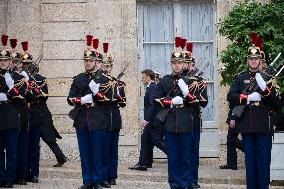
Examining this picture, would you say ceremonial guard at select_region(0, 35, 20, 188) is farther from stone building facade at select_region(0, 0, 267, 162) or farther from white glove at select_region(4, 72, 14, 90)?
stone building facade at select_region(0, 0, 267, 162)

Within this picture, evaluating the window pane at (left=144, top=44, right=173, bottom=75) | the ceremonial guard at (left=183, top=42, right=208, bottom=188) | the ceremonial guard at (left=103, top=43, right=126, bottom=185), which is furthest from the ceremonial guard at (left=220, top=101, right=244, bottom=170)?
the ceremonial guard at (left=103, top=43, right=126, bottom=185)

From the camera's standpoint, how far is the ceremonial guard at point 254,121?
10859 mm

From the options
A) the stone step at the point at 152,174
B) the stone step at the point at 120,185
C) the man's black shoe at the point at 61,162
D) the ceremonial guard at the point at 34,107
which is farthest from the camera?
the man's black shoe at the point at 61,162

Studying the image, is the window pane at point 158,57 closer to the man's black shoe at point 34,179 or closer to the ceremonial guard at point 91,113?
the man's black shoe at point 34,179

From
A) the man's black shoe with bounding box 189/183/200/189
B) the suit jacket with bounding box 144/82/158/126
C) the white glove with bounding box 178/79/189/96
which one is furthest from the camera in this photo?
the suit jacket with bounding box 144/82/158/126

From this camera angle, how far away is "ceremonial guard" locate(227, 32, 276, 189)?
10859 mm

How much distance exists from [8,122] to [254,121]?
3756 millimetres

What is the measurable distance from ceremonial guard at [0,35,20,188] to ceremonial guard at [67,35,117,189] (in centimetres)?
95

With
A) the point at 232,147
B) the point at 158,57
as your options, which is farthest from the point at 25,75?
the point at 158,57

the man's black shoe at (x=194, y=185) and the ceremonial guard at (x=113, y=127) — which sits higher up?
the ceremonial guard at (x=113, y=127)

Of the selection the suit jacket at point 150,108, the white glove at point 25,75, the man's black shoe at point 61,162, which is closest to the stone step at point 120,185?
the man's black shoe at point 61,162

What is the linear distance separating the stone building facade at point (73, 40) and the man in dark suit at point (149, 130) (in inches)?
44.7

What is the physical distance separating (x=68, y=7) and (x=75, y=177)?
369 cm

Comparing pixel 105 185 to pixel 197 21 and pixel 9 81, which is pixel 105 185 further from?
pixel 197 21
